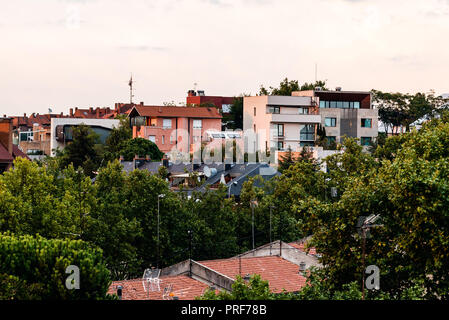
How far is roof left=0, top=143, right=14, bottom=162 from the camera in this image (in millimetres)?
69188

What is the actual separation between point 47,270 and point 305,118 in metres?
84.8

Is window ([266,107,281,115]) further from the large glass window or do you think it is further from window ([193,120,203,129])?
window ([193,120,203,129])

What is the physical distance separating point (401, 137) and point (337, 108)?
2734 inches

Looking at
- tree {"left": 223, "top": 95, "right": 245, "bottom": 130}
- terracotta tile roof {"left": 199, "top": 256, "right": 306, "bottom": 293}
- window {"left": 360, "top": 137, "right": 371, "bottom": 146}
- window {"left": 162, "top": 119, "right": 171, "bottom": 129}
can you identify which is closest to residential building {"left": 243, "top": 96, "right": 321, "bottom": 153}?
window {"left": 360, "top": 137, "right": 371, "bottom": 146}

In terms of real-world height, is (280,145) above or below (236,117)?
below

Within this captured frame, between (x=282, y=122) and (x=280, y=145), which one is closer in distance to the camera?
(x=282, y=122)

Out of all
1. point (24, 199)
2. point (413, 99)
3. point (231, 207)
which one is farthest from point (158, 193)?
point (413, 99)

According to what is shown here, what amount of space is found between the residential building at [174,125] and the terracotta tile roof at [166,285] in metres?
79.8

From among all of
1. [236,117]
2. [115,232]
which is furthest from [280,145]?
[115,232]

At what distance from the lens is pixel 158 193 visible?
5628 cm

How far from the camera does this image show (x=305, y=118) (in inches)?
4476

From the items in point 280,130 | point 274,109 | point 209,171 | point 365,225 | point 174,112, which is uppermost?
point 274,109

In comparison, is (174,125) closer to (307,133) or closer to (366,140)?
(307,133)
